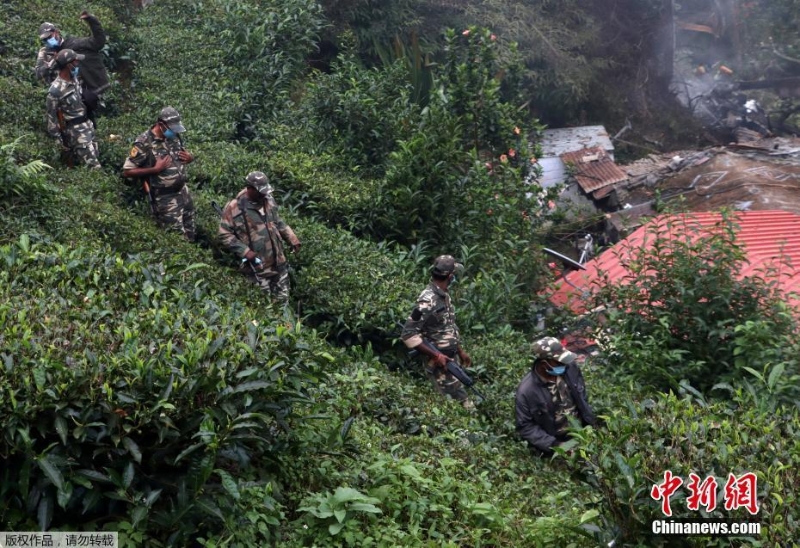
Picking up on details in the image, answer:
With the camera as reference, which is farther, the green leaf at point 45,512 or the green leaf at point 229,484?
the green leaf at point 229,484

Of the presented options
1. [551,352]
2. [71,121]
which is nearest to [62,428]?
[551,352]

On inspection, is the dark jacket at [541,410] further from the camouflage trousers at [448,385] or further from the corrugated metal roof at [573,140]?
the corrugated metal roof at [573,140]

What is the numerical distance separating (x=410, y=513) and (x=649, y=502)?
155 centimetres

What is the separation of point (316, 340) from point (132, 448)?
2.97 metres

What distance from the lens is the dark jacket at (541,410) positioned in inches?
289

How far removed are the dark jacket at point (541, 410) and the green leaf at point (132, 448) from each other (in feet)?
11.7

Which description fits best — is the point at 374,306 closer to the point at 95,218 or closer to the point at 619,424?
the point at 95,218

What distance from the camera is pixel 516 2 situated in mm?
20281

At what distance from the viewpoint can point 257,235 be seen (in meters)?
9.29

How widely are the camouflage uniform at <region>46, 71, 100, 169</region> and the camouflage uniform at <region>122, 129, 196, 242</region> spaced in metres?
1.45

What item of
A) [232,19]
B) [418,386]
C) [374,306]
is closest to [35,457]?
[418,386]

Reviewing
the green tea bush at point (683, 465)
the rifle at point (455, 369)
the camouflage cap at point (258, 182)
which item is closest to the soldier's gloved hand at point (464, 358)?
the rifle at point (455, 369)

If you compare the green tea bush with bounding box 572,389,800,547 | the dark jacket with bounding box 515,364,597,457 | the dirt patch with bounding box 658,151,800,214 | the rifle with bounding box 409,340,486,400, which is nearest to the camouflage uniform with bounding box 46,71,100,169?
the rifle with bounding box 409,340,486,400

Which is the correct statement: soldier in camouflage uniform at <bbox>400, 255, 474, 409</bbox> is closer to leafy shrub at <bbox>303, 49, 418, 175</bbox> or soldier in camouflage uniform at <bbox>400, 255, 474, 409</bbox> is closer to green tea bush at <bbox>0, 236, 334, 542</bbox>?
green tea bush at <bbox>0, 236, 334, 542</bbox>
